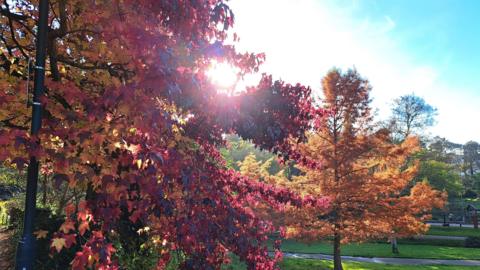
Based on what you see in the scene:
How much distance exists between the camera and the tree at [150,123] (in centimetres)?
301

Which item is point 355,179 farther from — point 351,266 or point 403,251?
point 403,251

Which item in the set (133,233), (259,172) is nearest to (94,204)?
(133,233)

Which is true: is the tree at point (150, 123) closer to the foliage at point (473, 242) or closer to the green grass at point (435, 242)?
the green grass at point (435, 242)

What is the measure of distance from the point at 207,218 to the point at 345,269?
1450 centimetres

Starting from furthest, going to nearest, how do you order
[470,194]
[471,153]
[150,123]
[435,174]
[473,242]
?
[471,153], [470,194], [435,174], [473,242], [150,123]

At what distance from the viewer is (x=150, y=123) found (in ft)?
9.87

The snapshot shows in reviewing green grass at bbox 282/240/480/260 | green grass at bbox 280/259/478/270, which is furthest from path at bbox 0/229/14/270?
green grass at bbox 282/240/480/260

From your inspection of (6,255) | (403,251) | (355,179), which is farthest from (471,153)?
(6,255)

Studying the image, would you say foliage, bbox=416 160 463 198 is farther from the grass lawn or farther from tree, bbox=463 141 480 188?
tree, bbox=463 141 480 188

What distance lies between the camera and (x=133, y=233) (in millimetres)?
6711

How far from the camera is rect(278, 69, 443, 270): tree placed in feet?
42.1

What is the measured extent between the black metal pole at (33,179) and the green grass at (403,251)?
66.5 ft

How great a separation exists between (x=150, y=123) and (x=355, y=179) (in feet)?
36.9

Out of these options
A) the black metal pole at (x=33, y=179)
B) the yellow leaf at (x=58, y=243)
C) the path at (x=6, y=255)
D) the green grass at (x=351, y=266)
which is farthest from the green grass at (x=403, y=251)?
the black metal pole at (x=33, y=179)
